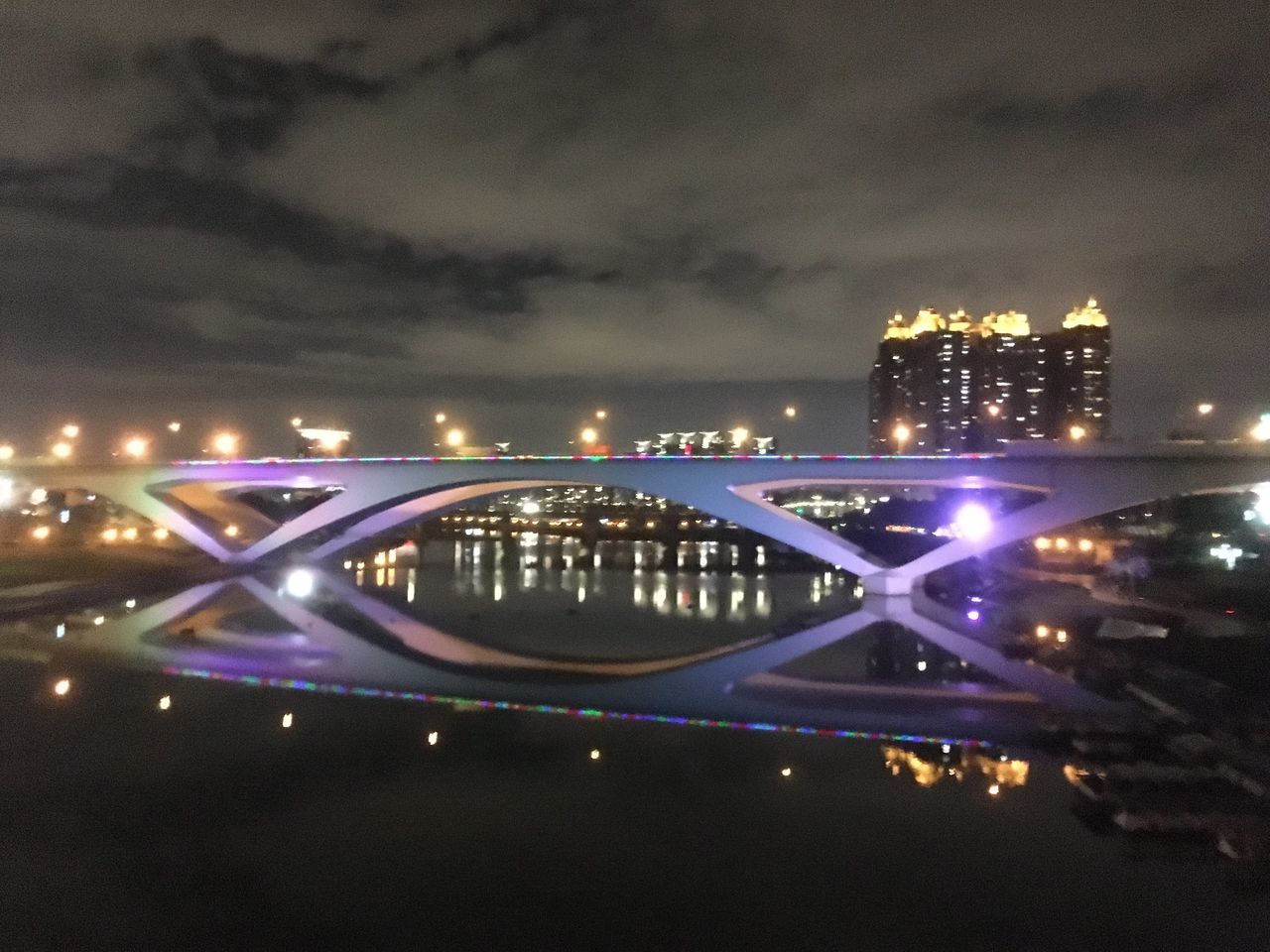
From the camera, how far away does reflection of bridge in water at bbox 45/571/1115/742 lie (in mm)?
16703

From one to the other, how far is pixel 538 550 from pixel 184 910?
60197 mm

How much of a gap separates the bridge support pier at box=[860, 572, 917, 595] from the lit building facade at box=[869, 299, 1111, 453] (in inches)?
1803

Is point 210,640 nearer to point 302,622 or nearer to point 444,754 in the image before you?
point 302,622

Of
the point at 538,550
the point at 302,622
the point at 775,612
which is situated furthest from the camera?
the point at 538,550

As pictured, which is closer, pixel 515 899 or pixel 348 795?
pixel 515 899

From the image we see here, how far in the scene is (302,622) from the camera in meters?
28.4

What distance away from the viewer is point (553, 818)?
10547 mm

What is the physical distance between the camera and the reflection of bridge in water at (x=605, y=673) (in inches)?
658

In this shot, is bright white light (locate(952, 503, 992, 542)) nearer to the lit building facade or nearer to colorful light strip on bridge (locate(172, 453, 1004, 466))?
colorful light strip on bridge (locate(172, 453, 1004, 466))

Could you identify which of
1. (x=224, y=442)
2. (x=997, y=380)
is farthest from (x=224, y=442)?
(x=997, y=380)

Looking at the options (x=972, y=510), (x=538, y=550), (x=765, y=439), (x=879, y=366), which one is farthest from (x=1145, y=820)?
(x=879, y=366)

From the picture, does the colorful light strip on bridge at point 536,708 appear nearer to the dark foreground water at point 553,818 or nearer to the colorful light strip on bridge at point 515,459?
the dark foreground water at point 553,818

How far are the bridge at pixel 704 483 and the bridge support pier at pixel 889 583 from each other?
54 millimetres

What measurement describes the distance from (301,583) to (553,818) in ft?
112
